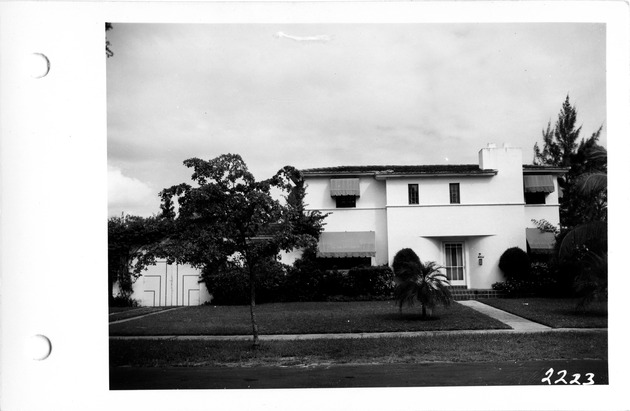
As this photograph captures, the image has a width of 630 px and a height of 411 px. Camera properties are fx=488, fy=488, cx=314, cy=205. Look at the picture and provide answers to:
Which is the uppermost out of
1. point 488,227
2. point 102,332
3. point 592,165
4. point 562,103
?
point 562,103

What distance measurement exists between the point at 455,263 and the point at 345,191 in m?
2.60

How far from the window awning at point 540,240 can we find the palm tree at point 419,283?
184 centimetres

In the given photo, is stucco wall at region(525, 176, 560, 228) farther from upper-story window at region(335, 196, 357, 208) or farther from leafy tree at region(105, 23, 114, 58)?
leafy tree at region(105, 23, 114, 58)

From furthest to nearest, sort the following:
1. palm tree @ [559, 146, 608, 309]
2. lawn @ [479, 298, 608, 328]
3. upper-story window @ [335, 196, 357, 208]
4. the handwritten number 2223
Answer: upper-story window @ [335, 196, 357, 208] → lawn @ [479, 298, 608, 328] → palm tree @ [559, 146, 608, 309] → the handwritten number 2223

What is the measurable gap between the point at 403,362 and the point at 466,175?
4200mm

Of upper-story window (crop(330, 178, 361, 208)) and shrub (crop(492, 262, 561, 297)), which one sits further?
upper-story window (crop(330, 178, 361, 208))

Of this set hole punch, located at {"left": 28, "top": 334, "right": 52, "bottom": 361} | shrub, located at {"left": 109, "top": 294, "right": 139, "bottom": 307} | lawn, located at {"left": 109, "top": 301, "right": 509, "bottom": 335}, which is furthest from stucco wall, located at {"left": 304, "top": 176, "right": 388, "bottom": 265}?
hole punch, located at {"left": 28, "top": 334, "right": 52, "bottom": 361}

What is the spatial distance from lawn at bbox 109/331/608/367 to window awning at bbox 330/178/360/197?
307cm

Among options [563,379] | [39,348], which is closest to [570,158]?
[563,379]

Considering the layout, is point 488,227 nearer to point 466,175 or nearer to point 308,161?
point 466,175

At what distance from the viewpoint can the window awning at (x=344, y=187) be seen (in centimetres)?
977

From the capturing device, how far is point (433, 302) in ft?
30.7

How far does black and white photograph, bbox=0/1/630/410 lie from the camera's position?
525 centimetres
